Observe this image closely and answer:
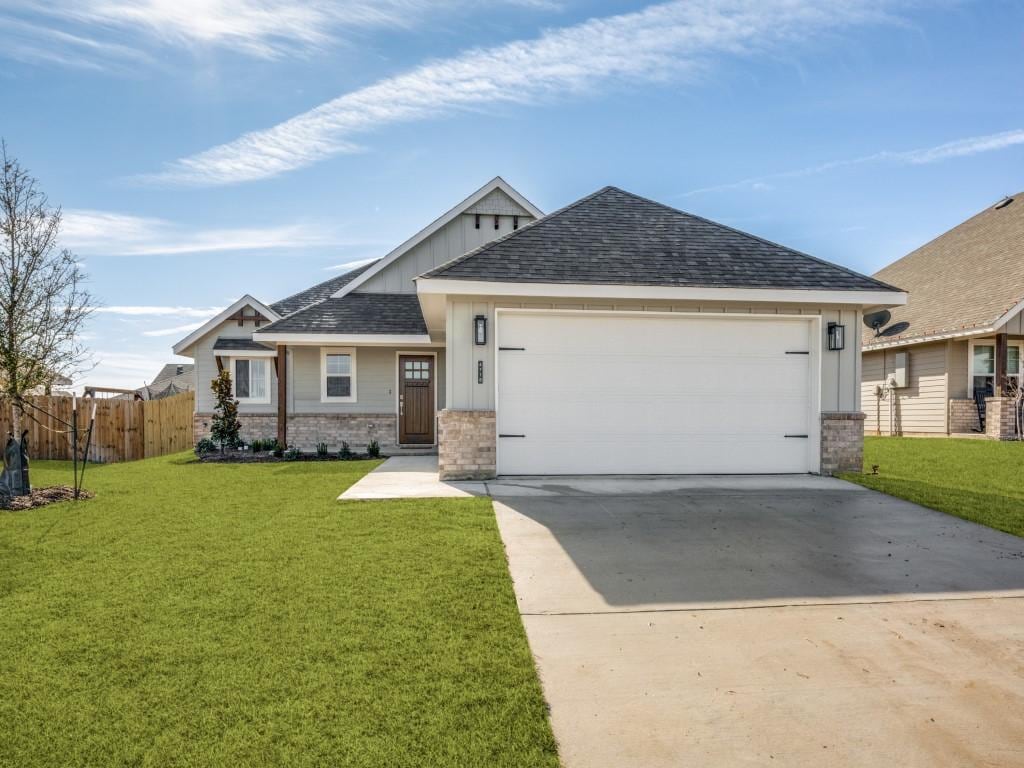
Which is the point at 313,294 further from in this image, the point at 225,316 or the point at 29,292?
the point at 29,292

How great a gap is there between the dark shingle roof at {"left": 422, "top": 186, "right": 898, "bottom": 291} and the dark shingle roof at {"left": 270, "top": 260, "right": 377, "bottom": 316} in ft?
29.6

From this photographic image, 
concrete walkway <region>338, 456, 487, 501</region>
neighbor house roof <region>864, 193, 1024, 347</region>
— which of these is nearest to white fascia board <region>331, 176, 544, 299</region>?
concrete walkway <region>338, 456, 487, 501</region>

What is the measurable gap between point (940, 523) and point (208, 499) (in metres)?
9.08

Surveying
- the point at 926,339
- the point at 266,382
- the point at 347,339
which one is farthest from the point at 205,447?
the point at 926,339

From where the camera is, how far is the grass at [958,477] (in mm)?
7215

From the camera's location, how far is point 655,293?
9.14 meters

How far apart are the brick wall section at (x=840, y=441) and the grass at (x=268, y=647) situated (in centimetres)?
632

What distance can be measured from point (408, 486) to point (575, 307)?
371 centimetres

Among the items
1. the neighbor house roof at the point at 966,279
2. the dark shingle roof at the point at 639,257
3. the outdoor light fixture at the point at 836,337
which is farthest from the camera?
the neighbor house roof at the point at 966,279

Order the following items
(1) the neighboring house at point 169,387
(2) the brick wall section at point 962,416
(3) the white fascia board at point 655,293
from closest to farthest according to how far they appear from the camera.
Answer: (3) the white fascia board at point 655,293 < (2) the brick wall section at point 962,416 < (1) the neighboring house at point 169,387

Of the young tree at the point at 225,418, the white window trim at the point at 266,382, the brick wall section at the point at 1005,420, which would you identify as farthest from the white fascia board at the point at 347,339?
the brick wall section at the point at 1005,420

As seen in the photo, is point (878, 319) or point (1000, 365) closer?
point (1000, 365)

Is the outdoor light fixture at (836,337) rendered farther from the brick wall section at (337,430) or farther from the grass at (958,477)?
the brick wall section at (337,430)

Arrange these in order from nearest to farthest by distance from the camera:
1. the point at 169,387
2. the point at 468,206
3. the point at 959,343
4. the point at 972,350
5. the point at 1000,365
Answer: the point at 1000,365 < the point at 468,206 < the point at 972,350 < the point at 959,343 < the point at 169,387
